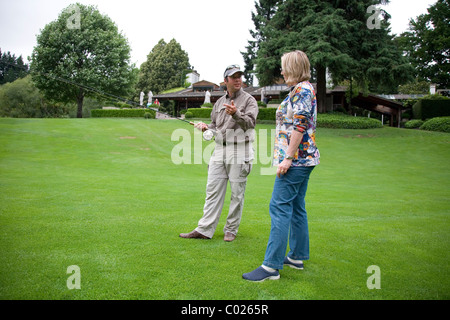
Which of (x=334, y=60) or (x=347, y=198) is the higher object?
(x=334, y=60)

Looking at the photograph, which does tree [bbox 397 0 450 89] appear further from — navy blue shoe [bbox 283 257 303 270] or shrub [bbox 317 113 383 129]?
navy blue shoe [bbox 283 257 303 270]

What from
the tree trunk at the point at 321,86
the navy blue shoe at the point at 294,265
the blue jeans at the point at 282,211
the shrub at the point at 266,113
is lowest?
the navy blue shoe at the point at 294,265

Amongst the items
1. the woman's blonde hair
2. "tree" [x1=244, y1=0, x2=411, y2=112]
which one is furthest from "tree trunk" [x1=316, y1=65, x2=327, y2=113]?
the woman's blonde hair

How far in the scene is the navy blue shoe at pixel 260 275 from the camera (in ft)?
8.87

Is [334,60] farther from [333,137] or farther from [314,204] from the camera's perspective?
[314,204]

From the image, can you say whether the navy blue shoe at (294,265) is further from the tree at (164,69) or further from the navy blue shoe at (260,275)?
the tree at (164,69)

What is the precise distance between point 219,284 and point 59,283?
1.31 meters

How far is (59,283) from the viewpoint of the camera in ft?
8.11

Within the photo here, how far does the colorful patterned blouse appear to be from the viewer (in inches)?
111

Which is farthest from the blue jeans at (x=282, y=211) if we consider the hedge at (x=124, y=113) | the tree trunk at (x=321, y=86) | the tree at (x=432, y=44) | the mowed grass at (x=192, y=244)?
the tree at (x=432, y=44)

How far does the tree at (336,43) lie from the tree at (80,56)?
17722 mm

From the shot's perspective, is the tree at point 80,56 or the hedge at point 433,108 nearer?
the hedge at point 433,108

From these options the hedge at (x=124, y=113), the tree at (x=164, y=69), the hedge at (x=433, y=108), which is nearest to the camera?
the hedge at (x=433, y=108)
